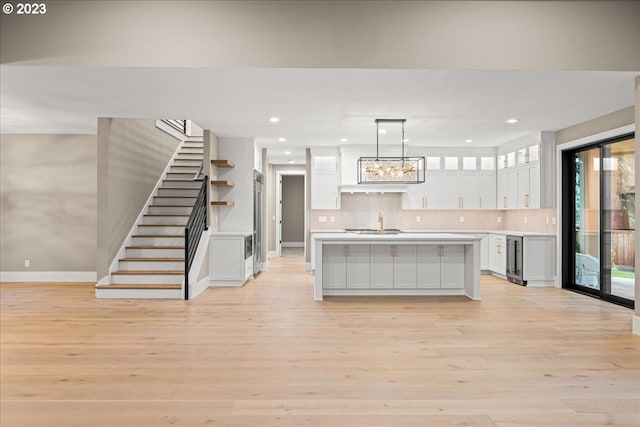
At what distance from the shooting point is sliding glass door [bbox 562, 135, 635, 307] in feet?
18.9

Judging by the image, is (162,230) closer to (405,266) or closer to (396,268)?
(396,268)

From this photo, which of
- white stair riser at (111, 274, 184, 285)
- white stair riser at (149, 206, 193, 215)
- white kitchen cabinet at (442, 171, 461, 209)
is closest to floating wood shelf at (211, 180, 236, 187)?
white stair riser at (149, 206, 193, 215)

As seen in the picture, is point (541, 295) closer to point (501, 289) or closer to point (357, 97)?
point (501, 289)

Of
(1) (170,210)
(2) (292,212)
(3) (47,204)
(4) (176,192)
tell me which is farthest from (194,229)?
Result: (2) (292,212)

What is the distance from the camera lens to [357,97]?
4.99m

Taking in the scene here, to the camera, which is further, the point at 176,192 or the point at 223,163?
the point at 176,192

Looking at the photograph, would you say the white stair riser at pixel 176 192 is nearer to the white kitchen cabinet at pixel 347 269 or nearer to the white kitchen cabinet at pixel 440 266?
the white kitchen cabinet at pixel 347 269

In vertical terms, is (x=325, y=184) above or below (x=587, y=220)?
above

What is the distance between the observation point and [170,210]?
7.96m

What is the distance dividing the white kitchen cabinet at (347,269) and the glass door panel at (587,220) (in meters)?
3.56

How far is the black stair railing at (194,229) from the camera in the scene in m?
5.95

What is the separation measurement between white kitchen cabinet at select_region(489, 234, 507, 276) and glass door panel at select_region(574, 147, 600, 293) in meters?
1.25

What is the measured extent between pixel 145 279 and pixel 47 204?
280 centimetres

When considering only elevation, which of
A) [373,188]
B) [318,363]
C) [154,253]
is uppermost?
[373,188]
